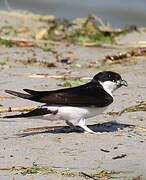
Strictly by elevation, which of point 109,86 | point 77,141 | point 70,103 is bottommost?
point 77,141

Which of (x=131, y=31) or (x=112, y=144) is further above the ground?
(x=131, y=31)

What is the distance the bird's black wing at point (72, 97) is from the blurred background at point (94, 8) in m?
8.77

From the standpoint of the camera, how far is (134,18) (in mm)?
16203

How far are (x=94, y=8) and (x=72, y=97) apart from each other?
1080 centimetres

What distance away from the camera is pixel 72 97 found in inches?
239

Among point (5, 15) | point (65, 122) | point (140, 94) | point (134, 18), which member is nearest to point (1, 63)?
point (140, 94)

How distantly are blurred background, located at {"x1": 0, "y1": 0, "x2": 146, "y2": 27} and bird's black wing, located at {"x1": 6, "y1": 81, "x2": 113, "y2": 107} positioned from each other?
8.77m

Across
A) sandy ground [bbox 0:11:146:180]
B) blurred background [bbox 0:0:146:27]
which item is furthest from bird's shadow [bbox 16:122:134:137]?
blurred background [bbox 0:0:146:27]

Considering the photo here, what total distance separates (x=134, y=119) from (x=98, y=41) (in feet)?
15.4

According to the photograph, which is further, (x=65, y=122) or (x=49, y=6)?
(x=49, y=6)

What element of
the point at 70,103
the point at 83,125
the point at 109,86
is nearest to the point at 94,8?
the point at 109,86

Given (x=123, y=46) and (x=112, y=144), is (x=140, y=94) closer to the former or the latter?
(x=112, y=144)

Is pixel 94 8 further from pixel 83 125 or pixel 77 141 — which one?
pixel 77 141

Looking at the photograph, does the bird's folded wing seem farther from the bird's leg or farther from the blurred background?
the blurred background
